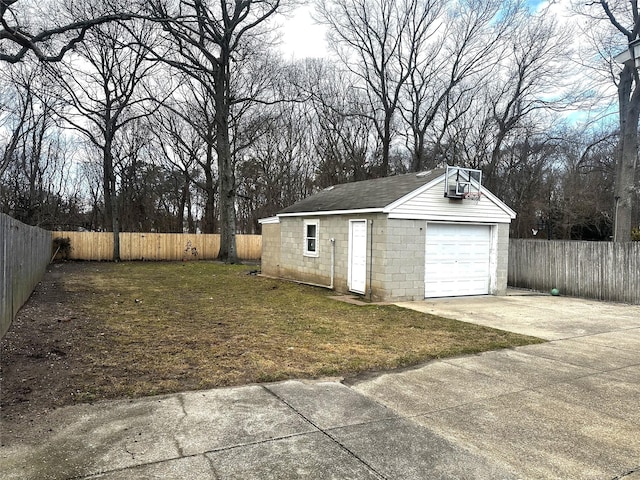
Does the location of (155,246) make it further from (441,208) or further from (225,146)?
(441,208)

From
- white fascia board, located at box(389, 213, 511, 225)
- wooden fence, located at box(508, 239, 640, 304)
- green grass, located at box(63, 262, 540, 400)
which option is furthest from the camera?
wooden fence, located at box(508, 239, 640, 304)

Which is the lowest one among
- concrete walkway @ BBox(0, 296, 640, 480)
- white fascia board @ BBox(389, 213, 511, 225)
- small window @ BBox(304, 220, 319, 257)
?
concrete walkway @ BBox(0, 296, 640, 480)

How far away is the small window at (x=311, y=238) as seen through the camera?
14285 mm

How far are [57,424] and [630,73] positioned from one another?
19826 millimetres

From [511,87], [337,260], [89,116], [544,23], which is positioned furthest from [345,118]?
Answer: [337,260]

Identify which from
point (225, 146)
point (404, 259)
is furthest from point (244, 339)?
point (225, 146)

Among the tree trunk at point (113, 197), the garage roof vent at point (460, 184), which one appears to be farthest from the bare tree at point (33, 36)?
the tree trunk at point (113, 197)

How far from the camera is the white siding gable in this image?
11.4m

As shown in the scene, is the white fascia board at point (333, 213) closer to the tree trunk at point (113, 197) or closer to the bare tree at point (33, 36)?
the bare tree at point (33, 36)

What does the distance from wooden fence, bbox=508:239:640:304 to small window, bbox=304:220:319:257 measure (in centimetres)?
655

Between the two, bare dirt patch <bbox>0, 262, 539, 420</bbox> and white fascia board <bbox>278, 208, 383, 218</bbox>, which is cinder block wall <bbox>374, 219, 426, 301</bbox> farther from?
bare dirt patch <bbox>0, 262, 539, 420</bbox>

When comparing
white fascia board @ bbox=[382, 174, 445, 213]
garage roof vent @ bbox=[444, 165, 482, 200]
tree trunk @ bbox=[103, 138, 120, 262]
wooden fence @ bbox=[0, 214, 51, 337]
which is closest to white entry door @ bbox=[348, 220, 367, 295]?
white fascia board @ bbox=[382, 174, 445, 213]

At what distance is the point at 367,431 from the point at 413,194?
28.0 feet

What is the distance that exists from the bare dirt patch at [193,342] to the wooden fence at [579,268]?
6.28 meters
